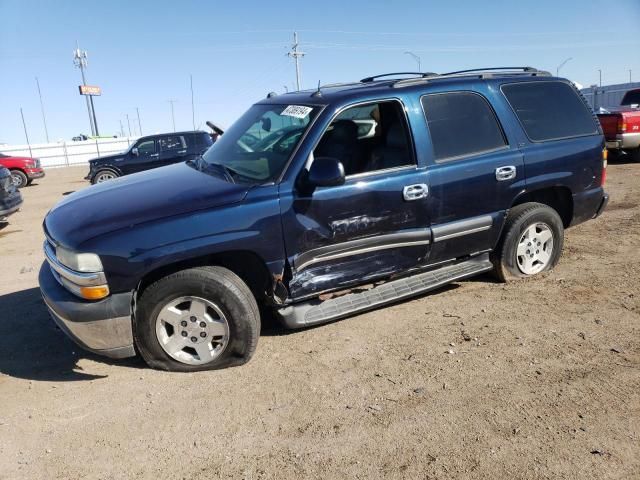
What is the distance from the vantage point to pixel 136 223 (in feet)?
10.8

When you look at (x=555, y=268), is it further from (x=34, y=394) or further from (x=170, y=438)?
(x=34, y=394)

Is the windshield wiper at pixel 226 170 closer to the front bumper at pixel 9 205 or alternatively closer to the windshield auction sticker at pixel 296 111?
the windshield auction sticker at pixel 296 111

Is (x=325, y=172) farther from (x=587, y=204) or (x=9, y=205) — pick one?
(x=9, y=205)

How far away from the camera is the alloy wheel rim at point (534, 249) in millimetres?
4805

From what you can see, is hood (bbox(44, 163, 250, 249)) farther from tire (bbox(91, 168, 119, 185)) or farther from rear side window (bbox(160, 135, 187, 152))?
tire (bbox(91, 168, 119, 185))

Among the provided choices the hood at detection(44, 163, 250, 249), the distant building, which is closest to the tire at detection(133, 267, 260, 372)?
the hood at detection(44, 163, 250, 249)

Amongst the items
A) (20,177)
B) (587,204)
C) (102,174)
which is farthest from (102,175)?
(587,204)

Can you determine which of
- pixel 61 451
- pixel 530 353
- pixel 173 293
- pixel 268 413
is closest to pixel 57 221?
pixel 173 293

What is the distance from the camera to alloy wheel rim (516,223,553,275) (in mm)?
4805

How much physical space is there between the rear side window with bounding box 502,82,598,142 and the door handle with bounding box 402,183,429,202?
4.40 feet

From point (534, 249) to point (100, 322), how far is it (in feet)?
12.7

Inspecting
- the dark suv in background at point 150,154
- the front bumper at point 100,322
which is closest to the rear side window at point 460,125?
the front bumper at point 100,322

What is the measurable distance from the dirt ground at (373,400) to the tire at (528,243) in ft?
0.89

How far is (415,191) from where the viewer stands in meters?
4.01
